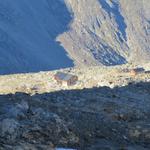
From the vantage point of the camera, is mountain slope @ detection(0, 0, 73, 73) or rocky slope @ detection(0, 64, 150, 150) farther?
mountain slope @ detection(0, 0, 73, 73)

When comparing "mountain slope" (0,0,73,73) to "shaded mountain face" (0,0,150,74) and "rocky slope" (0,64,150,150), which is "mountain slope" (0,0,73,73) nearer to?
"shaded mountain face" (0,0,150,74)

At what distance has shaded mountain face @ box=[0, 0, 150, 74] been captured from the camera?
9469cm

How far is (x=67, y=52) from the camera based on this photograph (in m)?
109

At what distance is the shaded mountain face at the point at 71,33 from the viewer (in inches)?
3728

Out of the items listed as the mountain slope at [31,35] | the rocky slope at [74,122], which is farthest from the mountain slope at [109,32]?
the rocky slope at [74,122]

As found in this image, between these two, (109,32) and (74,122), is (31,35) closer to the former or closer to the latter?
(109,32)

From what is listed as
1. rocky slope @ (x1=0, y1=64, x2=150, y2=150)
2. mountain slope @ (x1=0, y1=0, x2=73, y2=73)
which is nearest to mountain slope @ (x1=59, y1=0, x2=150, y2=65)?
mountain slope @ (x1=0, y1=0, x2=73, y2=73)

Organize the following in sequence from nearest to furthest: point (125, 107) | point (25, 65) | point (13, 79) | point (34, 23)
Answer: point (125, 107)
point (13, 79)
point (25, 65)
point (34, 23)

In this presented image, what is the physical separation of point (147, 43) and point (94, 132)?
112 m

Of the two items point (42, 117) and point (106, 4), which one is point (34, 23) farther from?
point (42, 117)

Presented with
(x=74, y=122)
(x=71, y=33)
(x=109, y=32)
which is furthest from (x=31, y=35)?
(x=74, y=122)

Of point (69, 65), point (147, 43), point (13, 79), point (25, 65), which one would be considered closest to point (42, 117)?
point (13, 79)

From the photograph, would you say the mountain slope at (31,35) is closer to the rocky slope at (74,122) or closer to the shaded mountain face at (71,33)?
the shaded mountain face at (71,33)

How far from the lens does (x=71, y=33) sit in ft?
387
